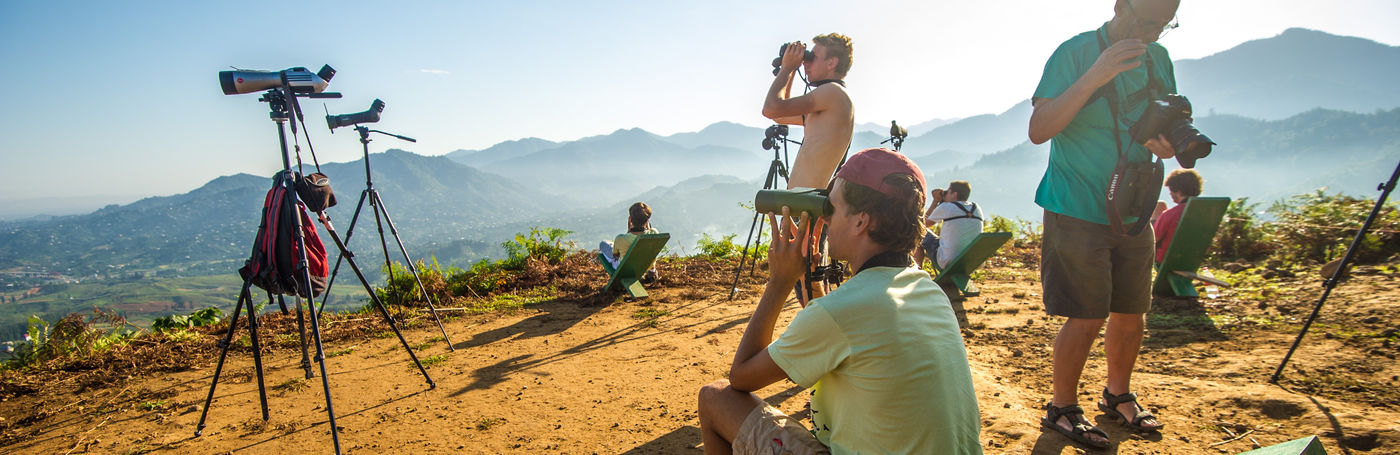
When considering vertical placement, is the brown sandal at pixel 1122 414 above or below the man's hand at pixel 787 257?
below

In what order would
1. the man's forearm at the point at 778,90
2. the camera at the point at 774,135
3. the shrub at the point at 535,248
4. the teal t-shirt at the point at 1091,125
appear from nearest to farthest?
the teal t-shirt at the point at 1091,125 → the man's forearm at the point at 778,90 → the camera at the point at 774,135 → the shrub at the point at 535,248

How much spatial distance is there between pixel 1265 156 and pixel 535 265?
407 ft

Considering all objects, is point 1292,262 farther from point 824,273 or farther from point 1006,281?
point 824,273

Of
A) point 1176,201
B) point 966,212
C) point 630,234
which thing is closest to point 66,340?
point 630,234

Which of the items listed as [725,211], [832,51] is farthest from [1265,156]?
[832,51]

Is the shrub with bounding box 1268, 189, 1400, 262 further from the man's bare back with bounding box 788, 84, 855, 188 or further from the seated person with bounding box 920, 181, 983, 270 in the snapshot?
the man's bare back with bounding box 788, 84, 855, 188

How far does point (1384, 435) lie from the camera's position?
2.41 metres

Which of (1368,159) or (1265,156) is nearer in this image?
(1368,159)

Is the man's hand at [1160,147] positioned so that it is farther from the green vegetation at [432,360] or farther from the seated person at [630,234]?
the seated person at [630,234]

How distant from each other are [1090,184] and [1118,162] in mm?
147

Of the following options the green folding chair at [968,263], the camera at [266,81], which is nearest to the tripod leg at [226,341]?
the camera at [266,81]

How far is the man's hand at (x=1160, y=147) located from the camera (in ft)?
7.63

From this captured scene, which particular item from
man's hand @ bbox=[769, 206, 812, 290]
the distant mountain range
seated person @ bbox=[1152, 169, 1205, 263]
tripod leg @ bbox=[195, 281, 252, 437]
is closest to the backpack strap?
seated person @ bbox=[1152, 169, 1205, 263]

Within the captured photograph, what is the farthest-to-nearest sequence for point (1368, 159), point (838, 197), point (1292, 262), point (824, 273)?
point (1368, 159)
point (1292, 262)
point (824, 273)
point (838, 197)
